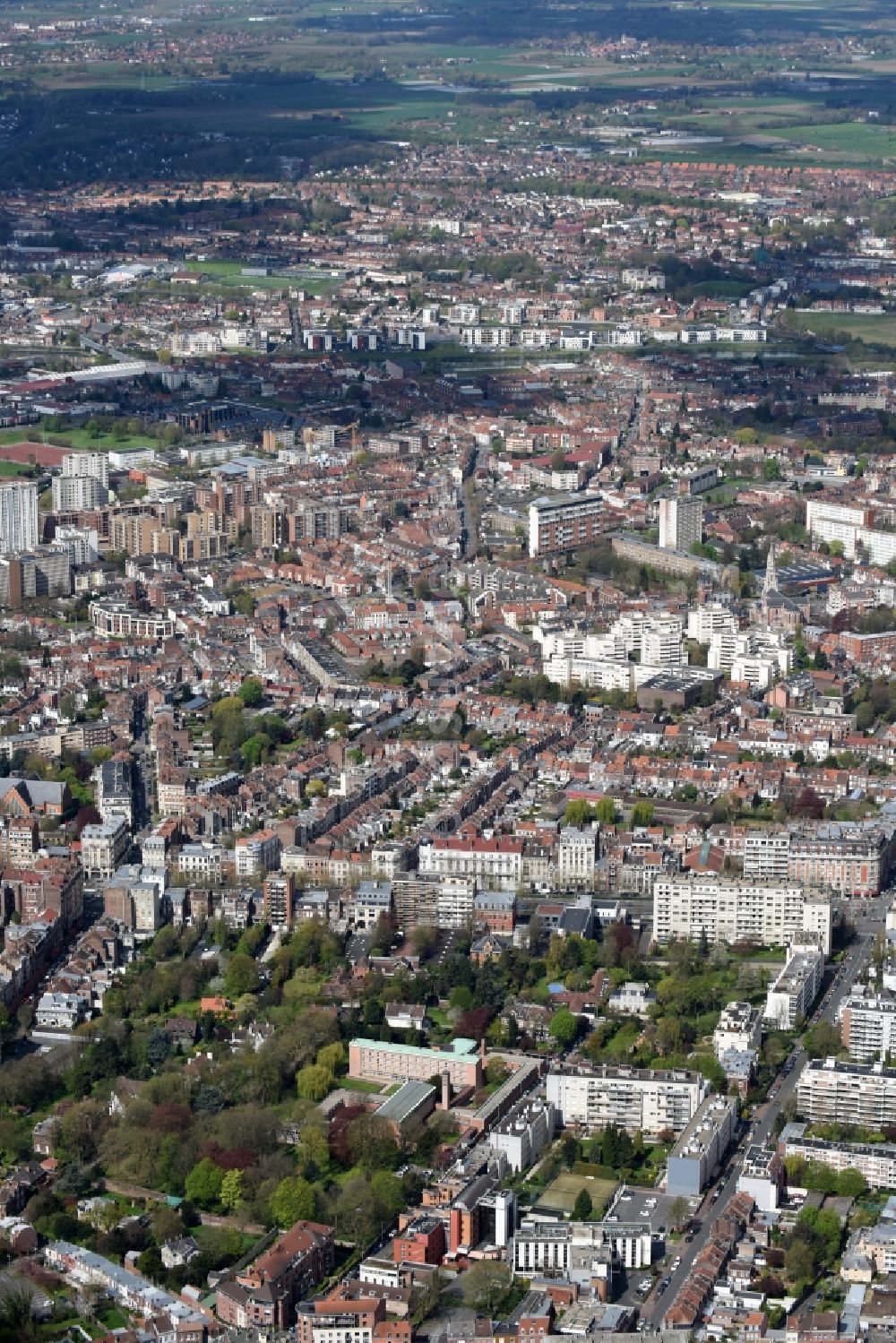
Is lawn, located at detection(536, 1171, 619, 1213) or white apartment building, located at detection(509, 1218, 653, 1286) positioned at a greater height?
white apartment building, located at detection(509, 1218, 653, 1286)

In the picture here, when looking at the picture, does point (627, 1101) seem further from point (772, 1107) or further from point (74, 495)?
point (74, 495)

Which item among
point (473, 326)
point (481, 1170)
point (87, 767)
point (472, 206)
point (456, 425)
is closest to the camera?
point (481, 1170)

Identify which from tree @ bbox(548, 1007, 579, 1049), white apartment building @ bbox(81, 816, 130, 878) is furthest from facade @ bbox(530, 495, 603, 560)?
tree @ bbox(548, 1007, 579, 1049)

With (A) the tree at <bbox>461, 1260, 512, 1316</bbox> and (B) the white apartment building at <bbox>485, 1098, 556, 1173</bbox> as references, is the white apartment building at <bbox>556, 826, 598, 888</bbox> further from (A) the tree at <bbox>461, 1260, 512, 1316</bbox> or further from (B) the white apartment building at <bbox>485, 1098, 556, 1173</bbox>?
(A) the tree at <bbox>461, 1260, 512, 1316</bbox>

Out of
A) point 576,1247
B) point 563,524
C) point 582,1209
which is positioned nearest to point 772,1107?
point 582,1209

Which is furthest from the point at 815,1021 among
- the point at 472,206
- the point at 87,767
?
the point at 472,206

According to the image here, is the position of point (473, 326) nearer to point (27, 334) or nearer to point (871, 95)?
point (27, 334)

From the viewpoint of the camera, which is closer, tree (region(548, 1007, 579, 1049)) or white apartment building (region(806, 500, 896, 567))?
tree (region(548, 1007, 579, 1049))
